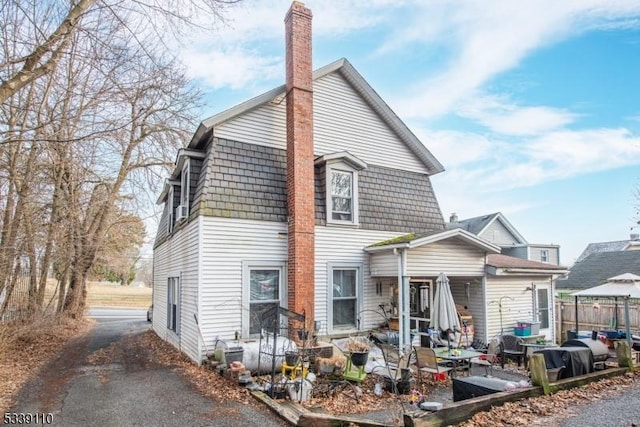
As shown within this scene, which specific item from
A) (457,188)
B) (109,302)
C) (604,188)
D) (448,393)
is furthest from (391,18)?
(109,302)

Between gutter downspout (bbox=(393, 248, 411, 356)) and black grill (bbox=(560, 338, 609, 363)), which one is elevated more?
gutter downspout (bbox=(393, 248, 411, 356))

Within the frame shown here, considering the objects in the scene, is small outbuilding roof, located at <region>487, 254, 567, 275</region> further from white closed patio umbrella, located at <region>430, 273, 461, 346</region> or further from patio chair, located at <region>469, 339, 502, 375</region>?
white closed patio umbrella, located at <region>430, 273, 461, 346</region>

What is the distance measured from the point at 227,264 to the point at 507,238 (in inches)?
1026

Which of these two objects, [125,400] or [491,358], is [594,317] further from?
[125,400]

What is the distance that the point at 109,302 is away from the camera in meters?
38.1

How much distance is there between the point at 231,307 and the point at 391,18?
10130 millimetres

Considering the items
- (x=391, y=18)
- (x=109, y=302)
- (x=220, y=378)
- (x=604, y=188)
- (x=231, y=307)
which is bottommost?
(x=109, y=302)

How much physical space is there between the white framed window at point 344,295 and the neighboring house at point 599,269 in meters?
26.2

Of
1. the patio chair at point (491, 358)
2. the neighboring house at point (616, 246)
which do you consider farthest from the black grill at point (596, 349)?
the neighboring house at point (616, 246)

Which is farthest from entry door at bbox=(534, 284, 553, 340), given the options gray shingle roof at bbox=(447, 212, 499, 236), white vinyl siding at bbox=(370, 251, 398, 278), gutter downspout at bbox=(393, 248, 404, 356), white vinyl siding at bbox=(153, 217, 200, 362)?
gray shingle roof at bbox=(447, 212, 499, 236)

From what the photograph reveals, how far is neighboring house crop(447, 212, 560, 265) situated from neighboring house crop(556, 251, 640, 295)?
2.53 meters

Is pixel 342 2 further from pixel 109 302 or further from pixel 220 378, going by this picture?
pixel 109 302

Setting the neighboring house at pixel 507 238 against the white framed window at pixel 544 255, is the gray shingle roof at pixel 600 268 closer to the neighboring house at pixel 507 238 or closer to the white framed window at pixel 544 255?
the neighboring house at pixel 507 238

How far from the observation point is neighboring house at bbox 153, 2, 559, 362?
392 inches
